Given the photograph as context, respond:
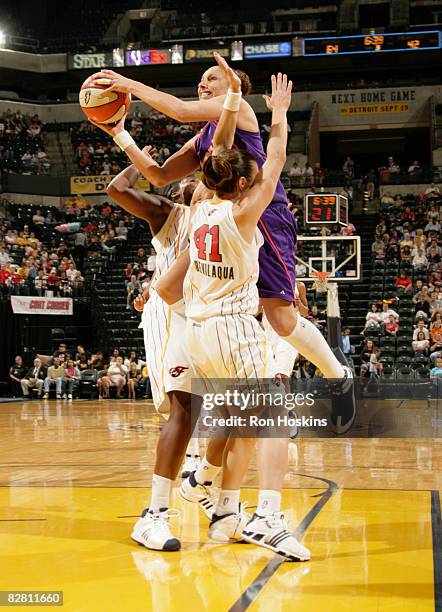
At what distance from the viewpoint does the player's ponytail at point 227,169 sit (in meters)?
3.69

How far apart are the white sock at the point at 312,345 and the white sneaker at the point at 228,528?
48.8 inches

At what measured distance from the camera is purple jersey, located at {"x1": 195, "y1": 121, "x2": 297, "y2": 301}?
14.3ft

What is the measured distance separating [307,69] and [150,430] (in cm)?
2215

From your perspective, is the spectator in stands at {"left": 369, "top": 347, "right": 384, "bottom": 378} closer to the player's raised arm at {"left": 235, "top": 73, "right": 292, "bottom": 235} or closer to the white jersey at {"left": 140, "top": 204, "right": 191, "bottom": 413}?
the white jersey at {"left": 140, "top": 204, "right": 191, "bottom": 413}

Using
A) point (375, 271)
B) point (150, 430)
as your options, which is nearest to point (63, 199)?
point (375, 271)

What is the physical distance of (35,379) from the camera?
1856 centimetres

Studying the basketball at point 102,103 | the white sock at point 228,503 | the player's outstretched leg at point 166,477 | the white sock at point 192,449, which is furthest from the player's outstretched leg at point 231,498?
the white sock at point 192,449

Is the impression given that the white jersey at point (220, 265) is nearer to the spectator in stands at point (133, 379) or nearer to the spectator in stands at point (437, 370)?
the spectator in stands at point (437, 370)

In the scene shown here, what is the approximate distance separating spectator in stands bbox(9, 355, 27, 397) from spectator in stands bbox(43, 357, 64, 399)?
0.68 meters

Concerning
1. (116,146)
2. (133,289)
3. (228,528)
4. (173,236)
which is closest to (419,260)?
(133,289)

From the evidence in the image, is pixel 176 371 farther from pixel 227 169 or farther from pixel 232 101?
pixel 232 101

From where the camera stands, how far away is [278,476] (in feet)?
12.3

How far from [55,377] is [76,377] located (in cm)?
46

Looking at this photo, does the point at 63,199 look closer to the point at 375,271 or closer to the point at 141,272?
the point at 141,272
